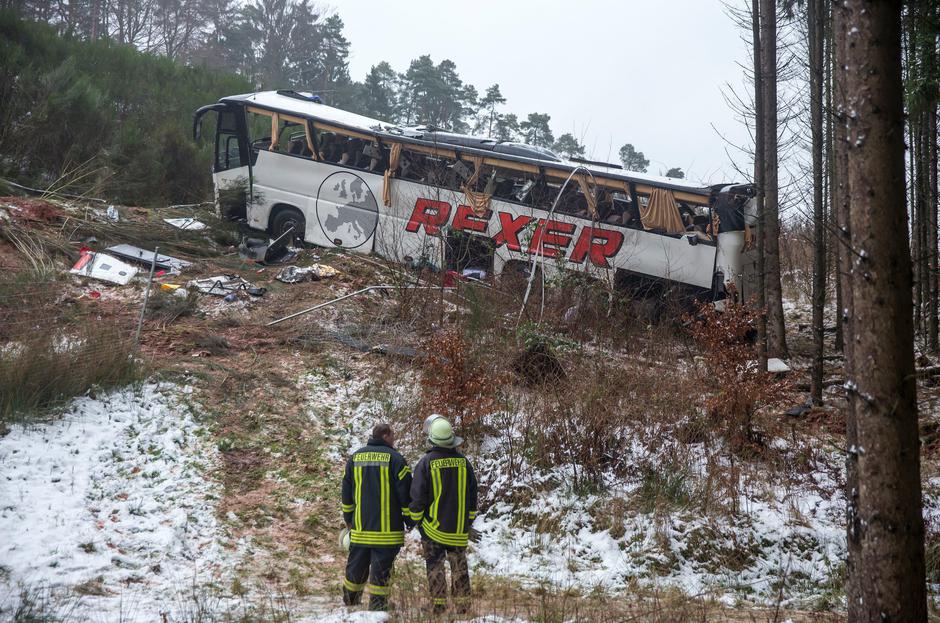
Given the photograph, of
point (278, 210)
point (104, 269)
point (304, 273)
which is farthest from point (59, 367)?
point (278, 210)

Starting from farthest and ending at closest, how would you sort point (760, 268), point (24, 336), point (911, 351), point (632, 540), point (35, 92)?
point (35, 92), point (760, 268), point (24, 336), point (632, 540), point (911, 351)

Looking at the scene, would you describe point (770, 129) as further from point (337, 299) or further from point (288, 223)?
point (288, 223)

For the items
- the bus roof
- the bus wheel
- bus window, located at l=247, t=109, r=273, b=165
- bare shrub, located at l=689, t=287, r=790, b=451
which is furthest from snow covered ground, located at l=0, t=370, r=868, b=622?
bus window, located at l=247, t=109, r=273, b=165

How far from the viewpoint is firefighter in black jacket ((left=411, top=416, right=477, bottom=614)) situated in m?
5.73

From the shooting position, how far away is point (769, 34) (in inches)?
464

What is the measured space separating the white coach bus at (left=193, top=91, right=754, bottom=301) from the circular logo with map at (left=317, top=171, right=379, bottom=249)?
0.9 inches

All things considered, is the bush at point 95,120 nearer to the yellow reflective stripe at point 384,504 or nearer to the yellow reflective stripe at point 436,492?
the yellow reflective stripe at point 384,504

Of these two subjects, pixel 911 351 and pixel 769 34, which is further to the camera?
pixel 769 34

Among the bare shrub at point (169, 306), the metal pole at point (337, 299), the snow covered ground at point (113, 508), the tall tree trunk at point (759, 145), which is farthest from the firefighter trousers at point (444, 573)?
the bare shrub at point (169, 306)

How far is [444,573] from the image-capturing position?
18.9 feet

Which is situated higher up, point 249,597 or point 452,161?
point 452,161

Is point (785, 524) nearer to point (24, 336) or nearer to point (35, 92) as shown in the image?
point (24, 336)

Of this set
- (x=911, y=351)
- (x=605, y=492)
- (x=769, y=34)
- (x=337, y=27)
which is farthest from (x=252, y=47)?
(x=911, y=351)

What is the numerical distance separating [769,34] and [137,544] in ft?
36.9
